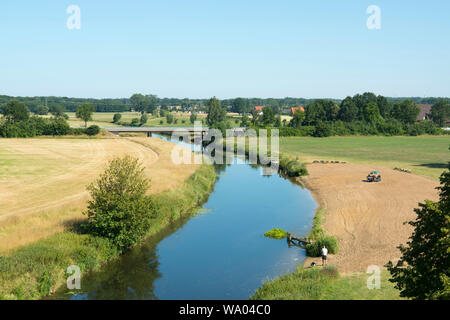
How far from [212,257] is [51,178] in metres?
37.8

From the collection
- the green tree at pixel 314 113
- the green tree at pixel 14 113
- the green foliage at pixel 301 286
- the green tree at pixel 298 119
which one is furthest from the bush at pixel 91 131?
the green foliage at pixel 301 286

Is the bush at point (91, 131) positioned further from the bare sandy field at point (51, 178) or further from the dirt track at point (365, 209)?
the dirt track at point (365, 209)

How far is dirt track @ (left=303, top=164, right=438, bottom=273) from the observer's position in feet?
103

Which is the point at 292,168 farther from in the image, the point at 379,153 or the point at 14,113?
the point at 14,113

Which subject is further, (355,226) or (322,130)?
(322,130)

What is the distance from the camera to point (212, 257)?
105 feet

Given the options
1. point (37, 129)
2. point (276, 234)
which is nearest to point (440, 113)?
point (37, 129)

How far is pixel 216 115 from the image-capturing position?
6122 inches

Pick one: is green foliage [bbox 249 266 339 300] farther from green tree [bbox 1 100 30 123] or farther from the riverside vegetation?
green tree [bbox 1 100 30 123]

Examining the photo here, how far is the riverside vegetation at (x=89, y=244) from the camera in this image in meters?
23.8

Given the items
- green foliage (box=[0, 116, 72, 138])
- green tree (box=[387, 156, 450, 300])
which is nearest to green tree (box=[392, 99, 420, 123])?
green foliage (box=[0, 116, 72, 138])

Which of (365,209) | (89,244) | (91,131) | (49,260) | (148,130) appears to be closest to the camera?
(49,260)

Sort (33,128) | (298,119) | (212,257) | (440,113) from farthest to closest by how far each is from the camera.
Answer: (440,113)
(298,119)
(33,128)
(212,257)

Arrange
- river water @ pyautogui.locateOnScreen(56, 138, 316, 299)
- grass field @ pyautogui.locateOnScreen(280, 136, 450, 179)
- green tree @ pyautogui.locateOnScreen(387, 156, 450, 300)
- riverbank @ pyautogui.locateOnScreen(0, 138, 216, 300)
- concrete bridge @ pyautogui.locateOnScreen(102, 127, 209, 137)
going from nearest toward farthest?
green tree @ pyautogui.locateOnScreen(387, 156, 450, 300)
riverbank @ pyautogui.locateOnScreen(0, 138, 216, 300)
river water @ pyautogui.locateOnScreen(56, 138, 316, 299)
grass field @ pyautogui.locateOnScreen(280, 136, 450, 179)
concrete bridge @ pyautogui.locateOnScreen(102, 127, 209, 137)
